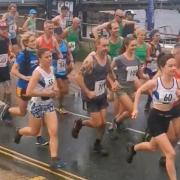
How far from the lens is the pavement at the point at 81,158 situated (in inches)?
288

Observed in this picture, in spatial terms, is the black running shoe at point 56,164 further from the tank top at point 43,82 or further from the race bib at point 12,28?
the race bib at point 12,28

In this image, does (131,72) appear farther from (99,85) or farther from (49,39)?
(49,39)

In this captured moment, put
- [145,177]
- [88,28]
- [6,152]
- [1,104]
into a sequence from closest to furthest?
[145,177]
[6,152]
[1,104]
[88,28]

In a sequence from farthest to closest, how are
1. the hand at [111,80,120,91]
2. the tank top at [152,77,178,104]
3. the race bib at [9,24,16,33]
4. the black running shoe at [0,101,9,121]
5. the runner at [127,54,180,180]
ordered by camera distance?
the race bib at [9,24,16,33] → the black running shoe at [0,101,9,121] → the hand at [111,80,120,91] → the tank top at [152,77,178,104] → the runner at [127,54,180,180]

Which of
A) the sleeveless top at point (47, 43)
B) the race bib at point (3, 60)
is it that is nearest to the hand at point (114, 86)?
the sleeveless top at point (47, 43)

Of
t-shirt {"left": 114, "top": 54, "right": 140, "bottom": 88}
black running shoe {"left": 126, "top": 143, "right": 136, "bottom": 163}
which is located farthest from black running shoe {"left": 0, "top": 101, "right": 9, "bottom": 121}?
black running shoe {"left": 126, "top": 143, "right": 136, "bottom": 163}

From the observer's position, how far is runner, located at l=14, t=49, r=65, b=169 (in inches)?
287

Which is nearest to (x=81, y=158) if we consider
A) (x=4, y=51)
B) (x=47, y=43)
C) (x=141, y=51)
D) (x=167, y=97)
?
(x=167, y=97)

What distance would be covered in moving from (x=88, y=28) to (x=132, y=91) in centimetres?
1498

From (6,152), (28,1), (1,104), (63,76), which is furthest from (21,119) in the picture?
(28,1)

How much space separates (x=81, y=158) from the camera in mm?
8023

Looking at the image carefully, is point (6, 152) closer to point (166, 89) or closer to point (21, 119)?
point (21, 119)

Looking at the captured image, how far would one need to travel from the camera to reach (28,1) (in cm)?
2755

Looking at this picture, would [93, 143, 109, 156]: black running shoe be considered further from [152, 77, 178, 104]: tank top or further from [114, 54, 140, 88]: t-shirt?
[152, 77, 178, 104]: tank top
